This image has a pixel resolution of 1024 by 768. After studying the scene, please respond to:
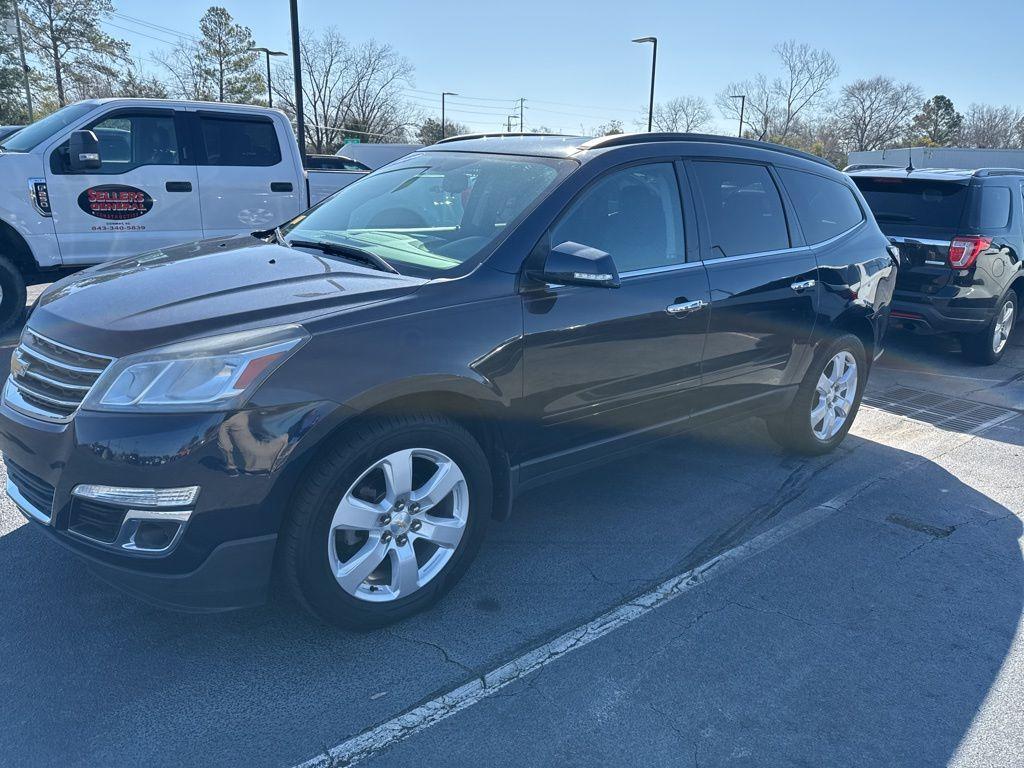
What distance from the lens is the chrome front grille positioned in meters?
2.63

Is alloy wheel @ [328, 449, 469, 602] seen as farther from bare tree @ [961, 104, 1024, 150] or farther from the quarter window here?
bare tree @ [961, 104, 1024, 150]

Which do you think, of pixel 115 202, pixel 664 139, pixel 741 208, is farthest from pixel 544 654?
pixel 115 202

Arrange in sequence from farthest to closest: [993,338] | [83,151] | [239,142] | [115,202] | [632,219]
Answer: [239,142]
[993,338]
[115,202]
[83,151]
[632,219]

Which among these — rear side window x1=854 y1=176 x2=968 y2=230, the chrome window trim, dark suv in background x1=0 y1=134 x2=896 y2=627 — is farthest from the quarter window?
rear side window x1=854 y1=176 x2=968 y2=230

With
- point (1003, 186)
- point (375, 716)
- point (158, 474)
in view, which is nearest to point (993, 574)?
point (375, 716)

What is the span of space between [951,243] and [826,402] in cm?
326

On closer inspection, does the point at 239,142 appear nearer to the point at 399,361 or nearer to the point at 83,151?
the point at 83,151

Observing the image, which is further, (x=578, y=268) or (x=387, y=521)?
(x=578, y=268)

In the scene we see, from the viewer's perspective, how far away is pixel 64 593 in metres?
3.15

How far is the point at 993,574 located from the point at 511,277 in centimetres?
269

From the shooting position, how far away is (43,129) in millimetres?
7520

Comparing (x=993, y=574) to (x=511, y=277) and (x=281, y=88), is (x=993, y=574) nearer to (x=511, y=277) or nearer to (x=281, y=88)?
(x=511, y=277)

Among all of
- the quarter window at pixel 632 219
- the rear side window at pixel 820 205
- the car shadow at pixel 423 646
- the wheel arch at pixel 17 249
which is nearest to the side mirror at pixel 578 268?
the quarter window at pixel 632 219

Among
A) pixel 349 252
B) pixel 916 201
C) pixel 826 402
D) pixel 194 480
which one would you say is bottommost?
pixel 826 402
